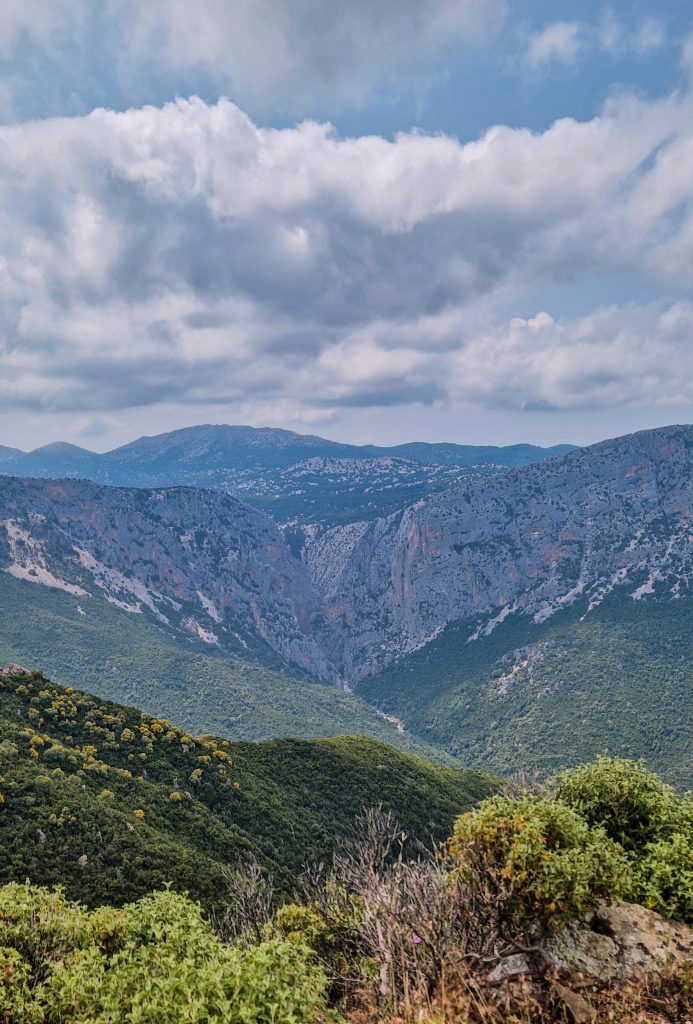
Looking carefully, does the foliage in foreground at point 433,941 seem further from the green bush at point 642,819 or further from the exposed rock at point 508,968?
the exposed rock at point 508,968

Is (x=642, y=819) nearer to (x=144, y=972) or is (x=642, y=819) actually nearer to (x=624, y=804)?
(x=624, y=804)

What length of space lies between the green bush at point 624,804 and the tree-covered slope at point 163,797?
99.6ft

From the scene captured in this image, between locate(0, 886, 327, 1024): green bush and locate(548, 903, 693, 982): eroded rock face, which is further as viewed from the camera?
locate(548, 903, 693, 982): eroded rock face

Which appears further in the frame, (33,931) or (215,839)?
(215,839)

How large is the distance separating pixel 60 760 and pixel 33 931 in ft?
113

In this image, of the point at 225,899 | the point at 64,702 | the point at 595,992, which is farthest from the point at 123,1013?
the point at 64,702

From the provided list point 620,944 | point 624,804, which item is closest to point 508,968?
point 620,944

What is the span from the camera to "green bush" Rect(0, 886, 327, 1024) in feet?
45.5

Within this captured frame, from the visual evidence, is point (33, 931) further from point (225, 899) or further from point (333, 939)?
point (225, 899)

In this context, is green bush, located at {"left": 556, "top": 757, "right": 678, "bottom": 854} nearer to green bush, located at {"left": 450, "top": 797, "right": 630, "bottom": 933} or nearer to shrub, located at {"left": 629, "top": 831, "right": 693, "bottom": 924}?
shrub, located at {"left": 629, "top": 831, "right": 693, "bottom": 924}

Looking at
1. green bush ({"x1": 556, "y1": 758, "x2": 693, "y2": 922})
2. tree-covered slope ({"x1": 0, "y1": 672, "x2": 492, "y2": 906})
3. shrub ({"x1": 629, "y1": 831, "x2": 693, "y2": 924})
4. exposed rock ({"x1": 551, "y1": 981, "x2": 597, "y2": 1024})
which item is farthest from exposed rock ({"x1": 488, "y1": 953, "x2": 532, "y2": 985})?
tree-covered slope ({"x1": 0, "y1": 672, "x2": 492, "y2": 906})

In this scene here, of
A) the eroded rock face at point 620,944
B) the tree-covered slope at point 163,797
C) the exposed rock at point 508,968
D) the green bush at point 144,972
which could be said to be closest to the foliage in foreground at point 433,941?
the green bush at point 144,972

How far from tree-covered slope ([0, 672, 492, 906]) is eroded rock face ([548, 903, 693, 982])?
32.7 m

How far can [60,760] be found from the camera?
53438 mm
